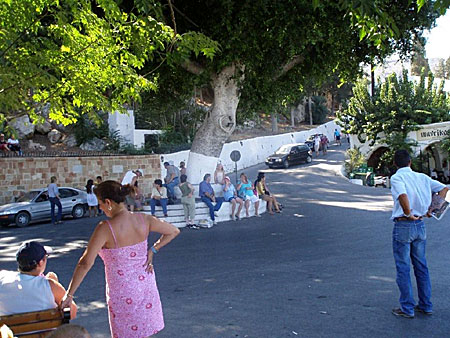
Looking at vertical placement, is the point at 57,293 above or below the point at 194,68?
below

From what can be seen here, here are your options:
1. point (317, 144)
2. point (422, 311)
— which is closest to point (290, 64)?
point (422, 311)

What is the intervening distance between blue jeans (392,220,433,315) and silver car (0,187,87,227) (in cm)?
1501

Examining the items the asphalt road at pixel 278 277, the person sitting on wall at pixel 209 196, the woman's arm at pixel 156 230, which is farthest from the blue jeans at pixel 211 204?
the woman's arm at pixel 156 230

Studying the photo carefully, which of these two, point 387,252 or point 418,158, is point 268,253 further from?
point 418,158

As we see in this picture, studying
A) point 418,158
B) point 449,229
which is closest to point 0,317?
point 449,229

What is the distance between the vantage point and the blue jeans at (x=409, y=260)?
5.74 metres

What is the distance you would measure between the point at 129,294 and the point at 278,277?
429cm

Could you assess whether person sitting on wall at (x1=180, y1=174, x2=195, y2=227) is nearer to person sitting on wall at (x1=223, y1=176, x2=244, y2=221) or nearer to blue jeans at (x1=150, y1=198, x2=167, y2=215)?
blue jeans at (x1=150, y1=198, x2=167, y2=215)

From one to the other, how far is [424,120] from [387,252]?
22.8m

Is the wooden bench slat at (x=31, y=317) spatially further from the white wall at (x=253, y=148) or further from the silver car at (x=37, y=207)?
the white wall at (x=253, y=148)

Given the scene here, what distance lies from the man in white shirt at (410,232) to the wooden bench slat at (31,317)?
3.77m

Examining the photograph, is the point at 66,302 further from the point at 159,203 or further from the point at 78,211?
the point at 78,211

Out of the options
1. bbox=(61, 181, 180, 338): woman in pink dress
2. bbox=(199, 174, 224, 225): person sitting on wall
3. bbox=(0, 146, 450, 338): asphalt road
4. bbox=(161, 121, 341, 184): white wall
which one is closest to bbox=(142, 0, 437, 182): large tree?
bbox=(199, 174, 224, 225): person sitting on wall

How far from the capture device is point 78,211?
19734 mm
